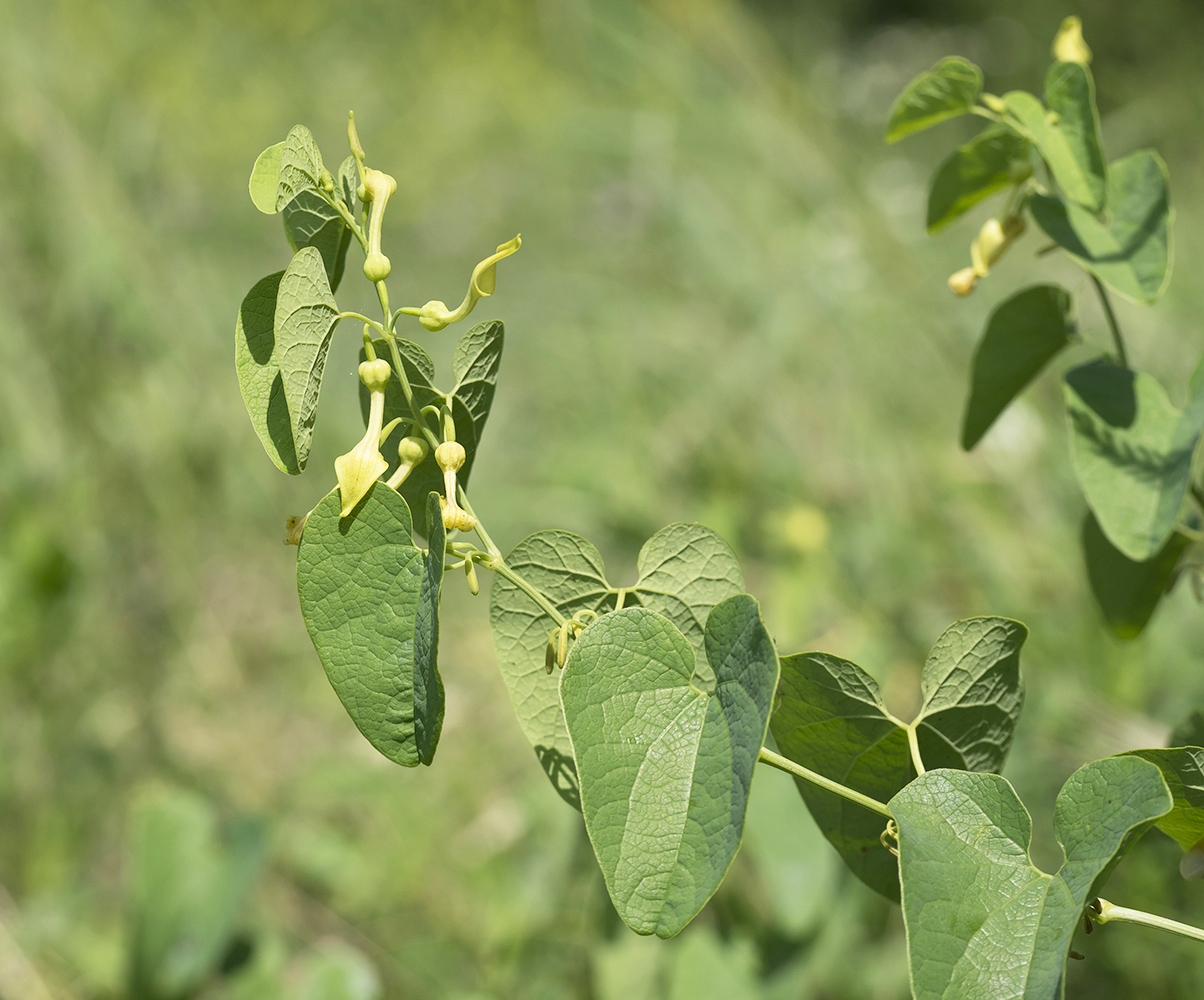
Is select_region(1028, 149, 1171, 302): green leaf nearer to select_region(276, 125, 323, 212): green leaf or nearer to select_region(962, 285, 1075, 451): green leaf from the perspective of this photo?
select_region(962, 285, 1075, 451): green leaf

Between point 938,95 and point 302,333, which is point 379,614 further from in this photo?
point 938,95

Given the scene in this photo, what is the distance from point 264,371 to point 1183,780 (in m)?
0.31

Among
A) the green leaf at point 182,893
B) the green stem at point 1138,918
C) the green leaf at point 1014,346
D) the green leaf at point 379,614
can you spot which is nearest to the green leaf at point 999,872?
the green stem at point 1138,918

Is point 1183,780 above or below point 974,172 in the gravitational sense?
below

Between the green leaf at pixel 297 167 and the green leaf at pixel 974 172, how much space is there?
0.29m

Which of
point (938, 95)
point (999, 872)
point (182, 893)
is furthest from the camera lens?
point (182, 893)

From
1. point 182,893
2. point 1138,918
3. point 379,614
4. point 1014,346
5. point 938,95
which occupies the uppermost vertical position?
point 938,95

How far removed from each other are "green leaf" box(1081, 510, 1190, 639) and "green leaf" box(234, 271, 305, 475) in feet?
1.30

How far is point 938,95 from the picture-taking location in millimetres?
424

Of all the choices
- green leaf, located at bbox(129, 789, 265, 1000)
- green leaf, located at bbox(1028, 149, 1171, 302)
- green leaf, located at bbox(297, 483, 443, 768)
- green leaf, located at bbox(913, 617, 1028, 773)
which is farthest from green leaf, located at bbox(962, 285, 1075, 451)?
green leaf, located at bbox(129, 789, 265, 1000)

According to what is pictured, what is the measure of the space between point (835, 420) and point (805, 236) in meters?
0.36

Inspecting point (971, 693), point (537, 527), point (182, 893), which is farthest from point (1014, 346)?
point (537, 527)

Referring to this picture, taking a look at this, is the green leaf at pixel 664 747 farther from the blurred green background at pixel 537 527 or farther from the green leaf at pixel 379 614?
the blurred green background at pixel 537 527

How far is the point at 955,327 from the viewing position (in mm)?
1311
